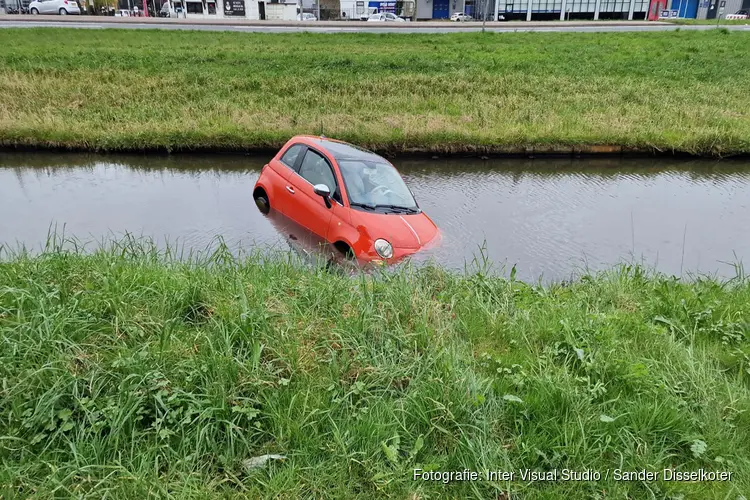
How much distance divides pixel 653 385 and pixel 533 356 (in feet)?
2.81

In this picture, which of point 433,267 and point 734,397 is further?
point 433,267

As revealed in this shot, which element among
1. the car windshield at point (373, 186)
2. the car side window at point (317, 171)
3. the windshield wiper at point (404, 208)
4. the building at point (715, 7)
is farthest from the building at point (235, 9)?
the windshield wiper at point (404, 208)

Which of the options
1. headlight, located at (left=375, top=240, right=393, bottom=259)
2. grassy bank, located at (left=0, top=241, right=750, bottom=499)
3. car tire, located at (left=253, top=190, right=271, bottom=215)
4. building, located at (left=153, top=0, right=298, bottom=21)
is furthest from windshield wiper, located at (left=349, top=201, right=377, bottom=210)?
building, located at (left=153, top=0, right=298, bottom=21)

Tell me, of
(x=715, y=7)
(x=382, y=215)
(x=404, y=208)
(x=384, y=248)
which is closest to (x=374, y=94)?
(x=404, y=208)

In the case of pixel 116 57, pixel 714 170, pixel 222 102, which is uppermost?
pixel 116 57

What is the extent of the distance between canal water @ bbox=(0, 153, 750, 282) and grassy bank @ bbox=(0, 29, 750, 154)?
2.57 ft

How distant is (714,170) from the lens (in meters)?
12.8

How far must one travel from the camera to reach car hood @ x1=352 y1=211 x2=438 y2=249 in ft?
23.4

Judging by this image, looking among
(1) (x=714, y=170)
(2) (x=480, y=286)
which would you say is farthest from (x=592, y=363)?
(1) (x=714, y=170)

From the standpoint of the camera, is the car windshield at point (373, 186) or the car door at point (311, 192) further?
the car door at point (311, 192)

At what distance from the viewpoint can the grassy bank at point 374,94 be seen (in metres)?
13.6

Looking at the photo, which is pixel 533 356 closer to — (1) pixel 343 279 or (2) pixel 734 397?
(2) pixel 734 397

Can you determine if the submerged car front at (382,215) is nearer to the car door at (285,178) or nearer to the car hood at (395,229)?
the car hood at (395,229)

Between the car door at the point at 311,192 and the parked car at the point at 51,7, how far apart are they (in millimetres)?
55021
